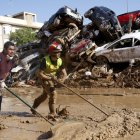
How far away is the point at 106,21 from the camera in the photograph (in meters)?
18.5

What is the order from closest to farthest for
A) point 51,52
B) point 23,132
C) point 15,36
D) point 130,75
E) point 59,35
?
point 23,132 < point 51,52 < point 130,75 < point 59,35 < point 15,36

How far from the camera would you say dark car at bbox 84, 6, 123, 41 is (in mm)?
18453

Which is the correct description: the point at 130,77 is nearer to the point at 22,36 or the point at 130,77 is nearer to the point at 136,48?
the point at 136,48

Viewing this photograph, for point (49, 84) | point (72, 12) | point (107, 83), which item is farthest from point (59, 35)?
point (49, 84)

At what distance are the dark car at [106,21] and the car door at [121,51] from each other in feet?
5.87

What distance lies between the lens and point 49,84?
7.97 meters

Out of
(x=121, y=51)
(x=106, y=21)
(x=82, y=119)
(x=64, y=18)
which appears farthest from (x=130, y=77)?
(x=82, y=119)

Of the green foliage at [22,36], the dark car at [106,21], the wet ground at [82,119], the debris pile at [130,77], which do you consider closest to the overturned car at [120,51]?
the debris pile at [130,77]

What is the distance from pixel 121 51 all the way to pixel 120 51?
0.20 feet

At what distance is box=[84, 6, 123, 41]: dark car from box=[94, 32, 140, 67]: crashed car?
5.01ft

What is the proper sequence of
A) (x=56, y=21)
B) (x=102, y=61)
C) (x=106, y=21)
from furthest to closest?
(x=56, y=21), (x=106, y=21), (x=102, y=61)

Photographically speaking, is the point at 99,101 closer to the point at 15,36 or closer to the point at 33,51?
the point at 33,51

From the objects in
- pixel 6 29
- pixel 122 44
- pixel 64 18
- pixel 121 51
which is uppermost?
pixel 6 29

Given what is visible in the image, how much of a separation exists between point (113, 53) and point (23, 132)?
10.2 metres
